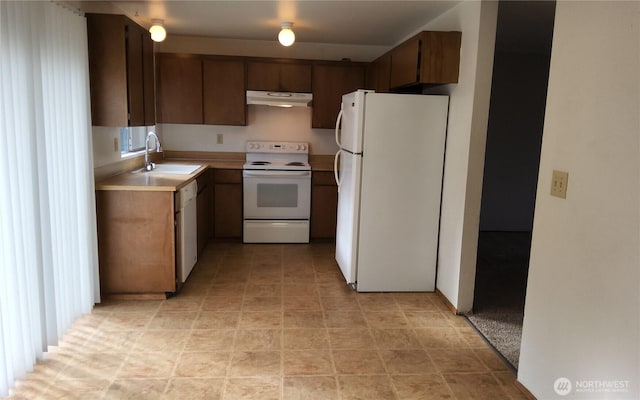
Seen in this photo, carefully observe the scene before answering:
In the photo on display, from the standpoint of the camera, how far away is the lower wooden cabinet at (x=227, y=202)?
5.05m

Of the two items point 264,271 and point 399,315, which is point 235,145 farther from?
point 399,315

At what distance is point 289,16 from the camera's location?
4.02 m

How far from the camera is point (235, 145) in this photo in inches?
218

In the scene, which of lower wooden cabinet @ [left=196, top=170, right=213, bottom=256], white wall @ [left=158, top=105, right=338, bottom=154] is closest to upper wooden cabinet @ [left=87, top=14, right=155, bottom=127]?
lower wooden cabinet @ [left=196, top=170, right=213, bottom=256]

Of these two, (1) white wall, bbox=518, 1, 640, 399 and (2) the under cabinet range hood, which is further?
(2) the under cabinet range hood

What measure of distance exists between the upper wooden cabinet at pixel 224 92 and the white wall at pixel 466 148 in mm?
2421

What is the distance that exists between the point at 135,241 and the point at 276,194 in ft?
6.35

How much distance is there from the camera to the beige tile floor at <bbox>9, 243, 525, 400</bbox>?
2.39 metres

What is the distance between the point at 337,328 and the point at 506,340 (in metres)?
1.13

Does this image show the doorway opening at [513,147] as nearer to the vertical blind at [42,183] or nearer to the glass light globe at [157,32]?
the glass light globe at [157,32]

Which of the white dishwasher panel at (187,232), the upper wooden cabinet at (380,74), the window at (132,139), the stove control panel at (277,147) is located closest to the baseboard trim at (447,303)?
the upper wooden cabinet at (380,74)

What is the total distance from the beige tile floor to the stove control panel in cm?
202

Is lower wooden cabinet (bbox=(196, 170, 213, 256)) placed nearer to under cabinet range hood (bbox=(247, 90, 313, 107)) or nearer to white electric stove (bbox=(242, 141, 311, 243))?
white electric stove (bbox=(242, 141, 311, 243))

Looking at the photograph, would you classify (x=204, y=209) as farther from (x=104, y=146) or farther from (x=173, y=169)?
(x=104, y=146)
